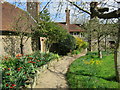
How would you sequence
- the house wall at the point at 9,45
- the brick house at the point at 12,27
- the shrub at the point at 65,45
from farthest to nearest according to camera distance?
the shrub at the point at 65,45 → the house wall at the point at 9,45 → the brick house at the point at 12,27

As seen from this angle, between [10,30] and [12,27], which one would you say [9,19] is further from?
[10,30]

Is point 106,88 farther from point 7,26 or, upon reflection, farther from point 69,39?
point 69,39

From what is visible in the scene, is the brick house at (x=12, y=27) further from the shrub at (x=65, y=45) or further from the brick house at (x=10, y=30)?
the shrub at (x=65, y=45)

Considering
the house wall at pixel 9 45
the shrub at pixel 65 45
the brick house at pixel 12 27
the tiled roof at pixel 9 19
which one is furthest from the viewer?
the shrub at pixel 65 45

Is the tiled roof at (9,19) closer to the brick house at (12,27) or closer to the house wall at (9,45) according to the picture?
the brick house at (12,27)

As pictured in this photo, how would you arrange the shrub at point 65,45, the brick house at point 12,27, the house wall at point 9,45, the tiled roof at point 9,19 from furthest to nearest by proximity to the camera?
the shrub at point 65,45, the tiled roof at point 9,19, the house wall at point 9,45, the brick house at point 12,27

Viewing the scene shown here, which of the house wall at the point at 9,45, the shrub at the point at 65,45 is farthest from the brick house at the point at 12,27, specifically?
the shrub at the point at 65,45

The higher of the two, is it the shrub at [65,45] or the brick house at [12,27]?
the brick house at [12,27]

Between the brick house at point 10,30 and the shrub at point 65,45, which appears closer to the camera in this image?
the brick house at point 10,30

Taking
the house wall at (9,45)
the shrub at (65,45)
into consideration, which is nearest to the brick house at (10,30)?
the house wall at (9,45)

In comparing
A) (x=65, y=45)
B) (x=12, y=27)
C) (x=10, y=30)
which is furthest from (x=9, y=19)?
(x=65, y=45)

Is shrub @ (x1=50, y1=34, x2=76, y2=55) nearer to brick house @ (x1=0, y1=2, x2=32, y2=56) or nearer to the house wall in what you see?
the house wall

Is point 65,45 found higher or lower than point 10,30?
lower

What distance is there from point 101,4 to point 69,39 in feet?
35.7
